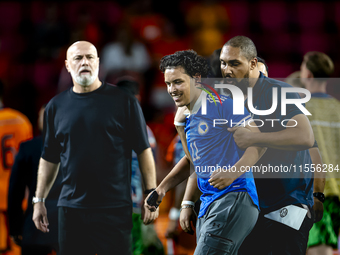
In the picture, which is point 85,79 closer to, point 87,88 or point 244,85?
point 87,88

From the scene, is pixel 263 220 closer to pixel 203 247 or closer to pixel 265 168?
pixel 265 168

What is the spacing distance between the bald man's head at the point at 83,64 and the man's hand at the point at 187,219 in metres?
1.21

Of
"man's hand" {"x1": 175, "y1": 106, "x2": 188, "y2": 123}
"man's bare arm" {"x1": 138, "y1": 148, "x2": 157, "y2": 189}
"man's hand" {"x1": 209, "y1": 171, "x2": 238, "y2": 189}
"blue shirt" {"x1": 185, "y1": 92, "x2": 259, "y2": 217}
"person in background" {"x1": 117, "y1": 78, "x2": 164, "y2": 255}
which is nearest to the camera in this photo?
"man's hand" {"x1": 209, "y1": 171, "x2": 238, "y2": 189}

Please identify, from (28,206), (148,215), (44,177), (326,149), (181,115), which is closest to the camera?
(181,115)

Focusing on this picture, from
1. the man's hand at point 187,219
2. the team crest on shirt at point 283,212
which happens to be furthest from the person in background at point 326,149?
the man's hand at point 187,219

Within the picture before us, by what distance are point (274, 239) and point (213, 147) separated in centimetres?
76

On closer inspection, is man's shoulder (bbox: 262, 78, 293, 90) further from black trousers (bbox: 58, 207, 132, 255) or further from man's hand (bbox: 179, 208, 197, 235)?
black trousers (bbox: 58, 207, 132, 255)

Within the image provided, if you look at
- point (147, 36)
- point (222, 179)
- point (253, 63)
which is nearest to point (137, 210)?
point (222, 179)

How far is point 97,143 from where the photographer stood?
3.55 metres

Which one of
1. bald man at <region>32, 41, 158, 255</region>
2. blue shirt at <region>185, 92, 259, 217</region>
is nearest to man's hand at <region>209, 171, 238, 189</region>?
blue shirt at <region>185, 92, 259, 217</region>

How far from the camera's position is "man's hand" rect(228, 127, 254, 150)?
2.97 metres

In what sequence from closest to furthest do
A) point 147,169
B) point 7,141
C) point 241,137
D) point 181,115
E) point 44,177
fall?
point 241,137, point 181,115, point 147,169, point 44,177, point 7,141

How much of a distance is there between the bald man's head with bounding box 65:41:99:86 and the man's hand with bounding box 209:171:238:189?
1.32 m

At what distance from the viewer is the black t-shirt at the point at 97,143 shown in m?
3.54
